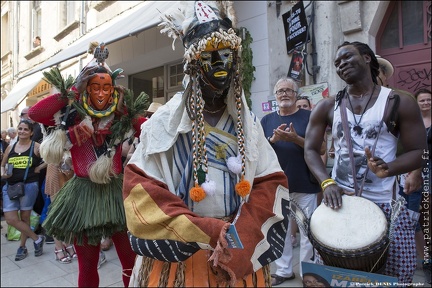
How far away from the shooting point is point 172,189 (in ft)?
4.86

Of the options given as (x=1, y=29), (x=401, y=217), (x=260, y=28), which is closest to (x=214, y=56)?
(x=401, y=217)

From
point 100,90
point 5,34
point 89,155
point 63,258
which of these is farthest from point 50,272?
point 5,34

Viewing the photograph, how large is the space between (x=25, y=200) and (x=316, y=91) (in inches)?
175

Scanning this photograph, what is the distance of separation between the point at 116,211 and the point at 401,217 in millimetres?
1936

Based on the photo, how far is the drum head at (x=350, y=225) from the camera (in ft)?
5.63

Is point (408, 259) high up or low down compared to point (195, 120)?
down

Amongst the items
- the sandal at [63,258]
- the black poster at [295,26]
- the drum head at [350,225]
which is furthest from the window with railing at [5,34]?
the drum head at [350,225]

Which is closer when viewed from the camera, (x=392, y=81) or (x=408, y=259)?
(x=408, y=259)

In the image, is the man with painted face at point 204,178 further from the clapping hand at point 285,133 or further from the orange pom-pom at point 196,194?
the clapping hand at point 285,133

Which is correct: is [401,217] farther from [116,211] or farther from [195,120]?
[116,211]

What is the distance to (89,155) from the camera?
8.70 ft

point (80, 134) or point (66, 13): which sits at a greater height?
point (66, 13)

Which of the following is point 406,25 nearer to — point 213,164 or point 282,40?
point 282,40

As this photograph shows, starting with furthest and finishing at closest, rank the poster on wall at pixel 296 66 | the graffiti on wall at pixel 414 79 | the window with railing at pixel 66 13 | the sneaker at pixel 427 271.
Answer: the window with railing at pixel 66 13 → the poster on wall at pixel 296 66 → the graffiti on wall at pixel 414 79 → the sneaker at pixel 427 271
